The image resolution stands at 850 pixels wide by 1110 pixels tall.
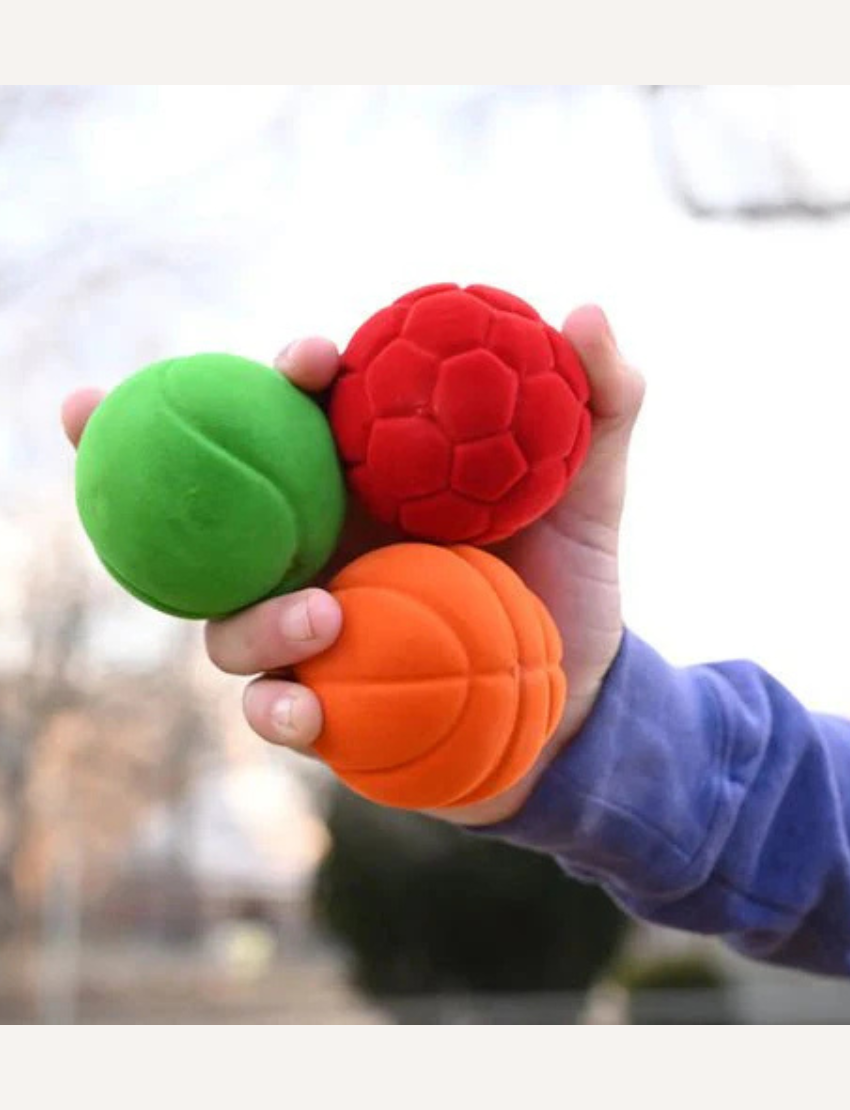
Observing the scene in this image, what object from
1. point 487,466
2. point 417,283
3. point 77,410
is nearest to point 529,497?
point 487,466

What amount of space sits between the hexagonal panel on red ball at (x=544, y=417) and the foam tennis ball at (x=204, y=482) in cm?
10

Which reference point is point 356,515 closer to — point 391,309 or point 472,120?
point 391,309

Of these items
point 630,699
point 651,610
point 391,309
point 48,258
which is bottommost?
point 651,610

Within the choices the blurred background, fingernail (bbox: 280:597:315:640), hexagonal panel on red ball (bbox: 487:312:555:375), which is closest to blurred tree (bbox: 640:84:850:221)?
the blurred background

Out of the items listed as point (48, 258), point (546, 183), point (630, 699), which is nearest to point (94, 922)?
point (48, 258)

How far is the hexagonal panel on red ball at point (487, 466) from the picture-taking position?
0.68 metres

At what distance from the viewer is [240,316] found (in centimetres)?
333

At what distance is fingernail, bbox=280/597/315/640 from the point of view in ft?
2.21

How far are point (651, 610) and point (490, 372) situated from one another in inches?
102

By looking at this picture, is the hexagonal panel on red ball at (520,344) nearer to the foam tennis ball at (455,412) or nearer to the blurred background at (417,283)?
the foam tennis ball at (455,412)

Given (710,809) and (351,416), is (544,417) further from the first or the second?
(710,809)

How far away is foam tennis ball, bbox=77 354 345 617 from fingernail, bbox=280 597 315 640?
0.08 ft

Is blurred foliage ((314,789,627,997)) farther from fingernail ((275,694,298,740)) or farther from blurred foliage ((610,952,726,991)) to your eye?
fingernail ((275,694,298,740))

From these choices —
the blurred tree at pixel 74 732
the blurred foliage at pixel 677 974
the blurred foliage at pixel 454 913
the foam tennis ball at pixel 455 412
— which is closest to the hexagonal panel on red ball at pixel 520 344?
the foam tennis ball at pixel 455 412
